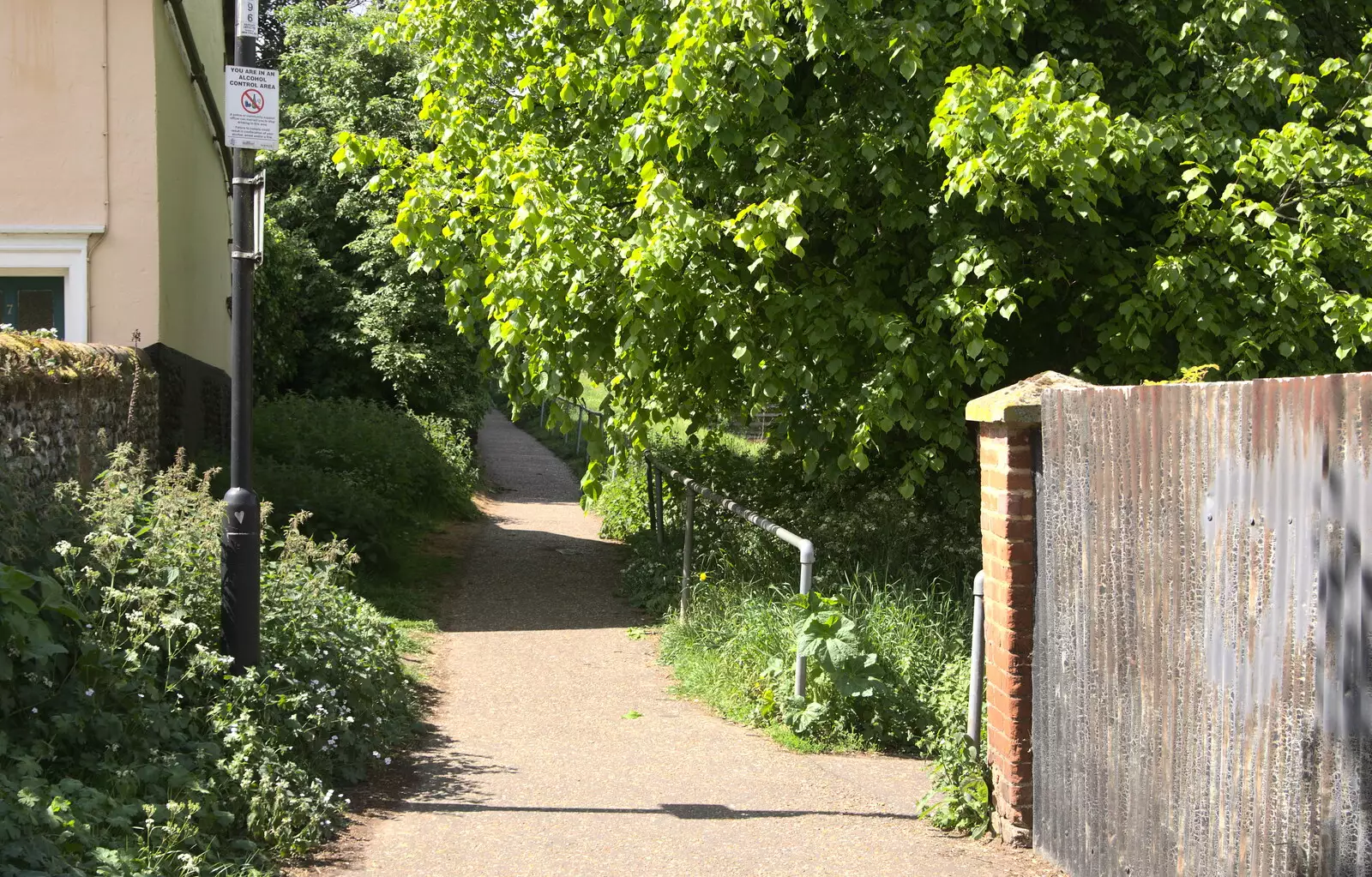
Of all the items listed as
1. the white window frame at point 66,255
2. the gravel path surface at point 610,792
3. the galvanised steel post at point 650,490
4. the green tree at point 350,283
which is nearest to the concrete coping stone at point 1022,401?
the gravel path surface at point 610,792

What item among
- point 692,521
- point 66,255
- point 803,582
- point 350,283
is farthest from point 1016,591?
point 350,283

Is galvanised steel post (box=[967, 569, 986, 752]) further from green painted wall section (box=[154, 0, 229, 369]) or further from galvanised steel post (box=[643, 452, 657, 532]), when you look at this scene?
galvanised steel post (box=[643, 452, 657, 532])

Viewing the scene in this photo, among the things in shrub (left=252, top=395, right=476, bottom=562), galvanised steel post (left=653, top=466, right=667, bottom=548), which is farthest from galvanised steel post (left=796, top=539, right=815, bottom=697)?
galvanised steel post (left=653, top=466, right=667, bottom=548)

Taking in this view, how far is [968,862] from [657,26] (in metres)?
5.70

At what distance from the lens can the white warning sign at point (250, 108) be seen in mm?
6043

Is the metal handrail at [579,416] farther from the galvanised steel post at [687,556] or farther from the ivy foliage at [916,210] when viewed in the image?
the ivy foliage at [916,210]

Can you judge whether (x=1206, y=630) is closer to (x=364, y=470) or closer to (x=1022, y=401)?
(x=1022, y=401)

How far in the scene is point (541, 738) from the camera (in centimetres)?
678

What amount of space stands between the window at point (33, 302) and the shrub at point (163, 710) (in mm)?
3974

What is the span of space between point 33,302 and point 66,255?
529mm

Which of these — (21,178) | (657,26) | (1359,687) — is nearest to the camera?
(1359,687)

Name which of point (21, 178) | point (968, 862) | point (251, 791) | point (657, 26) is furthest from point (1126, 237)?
point (21, 178)

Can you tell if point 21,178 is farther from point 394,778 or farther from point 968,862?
point 968,862

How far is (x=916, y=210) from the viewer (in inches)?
323
